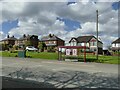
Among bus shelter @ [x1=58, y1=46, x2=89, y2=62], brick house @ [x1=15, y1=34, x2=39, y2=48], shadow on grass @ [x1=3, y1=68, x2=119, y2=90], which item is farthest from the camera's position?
brick house @ [x1=15, y1=34, x2=39, y2=48]

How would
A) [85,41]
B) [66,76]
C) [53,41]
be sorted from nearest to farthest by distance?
[66,76] < [85,41] < [53,41]

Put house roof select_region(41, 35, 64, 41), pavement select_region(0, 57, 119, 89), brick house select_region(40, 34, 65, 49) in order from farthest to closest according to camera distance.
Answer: house roof select_region(41, 35, 64, 41) < brick house select_region(40, 34, 65, 49) < pavement select_region(0, 57, 119, 89)

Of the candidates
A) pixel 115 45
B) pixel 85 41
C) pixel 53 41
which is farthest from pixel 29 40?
pixel 115 45

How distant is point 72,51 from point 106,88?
21601mm

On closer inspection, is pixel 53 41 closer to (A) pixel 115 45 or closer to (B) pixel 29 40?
(B) pixel 29 40

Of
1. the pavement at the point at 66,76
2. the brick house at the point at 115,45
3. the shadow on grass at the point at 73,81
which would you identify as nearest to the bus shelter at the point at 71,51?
the pavement at the point at 66,76

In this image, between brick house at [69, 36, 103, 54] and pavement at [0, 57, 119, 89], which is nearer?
pavement at [0, 57, 119, 89]

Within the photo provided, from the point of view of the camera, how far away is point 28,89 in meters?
10.3

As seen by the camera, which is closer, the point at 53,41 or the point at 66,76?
the point at 66,76

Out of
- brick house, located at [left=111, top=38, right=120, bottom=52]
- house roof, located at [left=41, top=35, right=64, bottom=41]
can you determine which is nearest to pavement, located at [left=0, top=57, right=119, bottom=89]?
brick house, located at [left=111, top=38, right=120, bottom=52]

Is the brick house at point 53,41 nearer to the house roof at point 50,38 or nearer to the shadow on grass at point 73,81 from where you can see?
the house roof at point 50,38

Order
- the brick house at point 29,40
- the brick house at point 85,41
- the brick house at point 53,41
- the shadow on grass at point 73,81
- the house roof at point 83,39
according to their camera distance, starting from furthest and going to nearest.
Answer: the brick house at point 29,40 → the brick house at point 53,41 → the house roof at point 83,39 → the brick house at point 85,41 → the shadow on grass at point 73,81

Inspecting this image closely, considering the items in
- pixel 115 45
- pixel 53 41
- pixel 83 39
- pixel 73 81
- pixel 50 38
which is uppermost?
pixel 50 38

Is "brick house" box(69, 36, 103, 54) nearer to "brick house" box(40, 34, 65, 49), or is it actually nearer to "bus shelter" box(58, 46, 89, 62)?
"brick house" box(40, 34, 65, 49)
